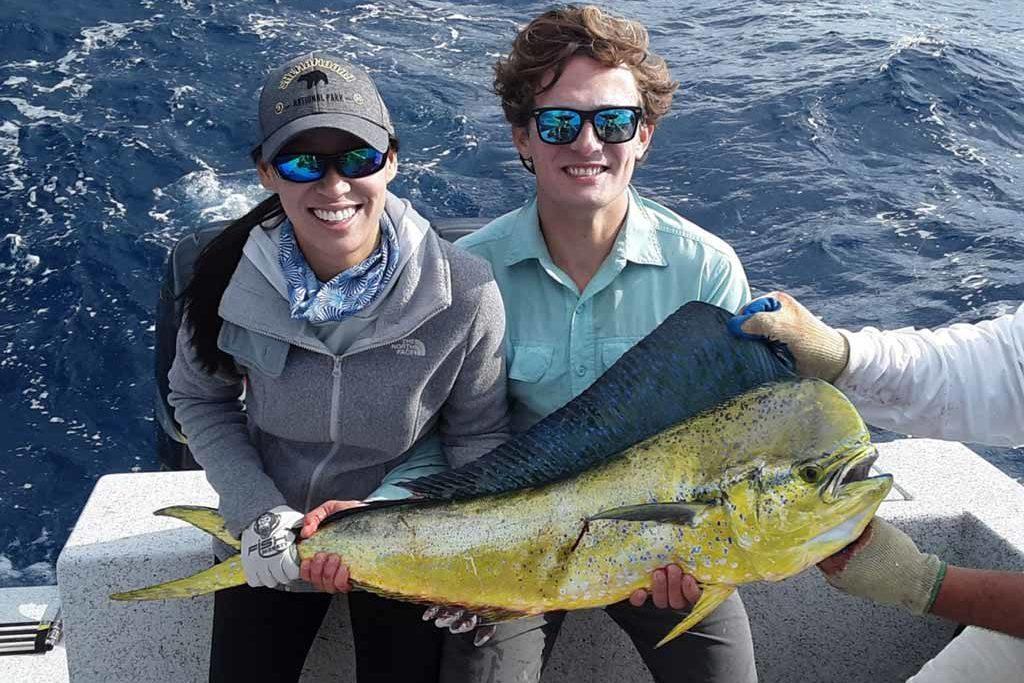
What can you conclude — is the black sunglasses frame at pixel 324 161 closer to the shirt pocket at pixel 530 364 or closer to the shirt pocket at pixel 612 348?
the shirt pocket at pixel 530 364

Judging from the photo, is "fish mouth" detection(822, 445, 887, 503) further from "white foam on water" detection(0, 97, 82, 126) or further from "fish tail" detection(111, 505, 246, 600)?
"white foam on water" detection(0, 97, 82, 126)

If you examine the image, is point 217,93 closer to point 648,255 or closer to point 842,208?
point 842,208

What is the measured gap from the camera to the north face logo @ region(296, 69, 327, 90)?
2.09m

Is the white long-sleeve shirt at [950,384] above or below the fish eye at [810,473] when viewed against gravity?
below

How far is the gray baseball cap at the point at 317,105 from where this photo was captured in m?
Result: 2.05

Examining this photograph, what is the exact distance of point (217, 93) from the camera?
29.2 ft

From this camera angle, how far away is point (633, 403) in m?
1.94

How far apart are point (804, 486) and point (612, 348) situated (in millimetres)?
749

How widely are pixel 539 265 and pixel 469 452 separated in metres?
0.48

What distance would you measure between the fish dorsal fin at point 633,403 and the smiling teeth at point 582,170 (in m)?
0.50

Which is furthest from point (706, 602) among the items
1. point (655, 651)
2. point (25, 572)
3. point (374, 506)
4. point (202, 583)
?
point (25, 572)

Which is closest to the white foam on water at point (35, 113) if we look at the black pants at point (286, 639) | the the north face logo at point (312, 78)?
the the north face logo at point (312, 78)

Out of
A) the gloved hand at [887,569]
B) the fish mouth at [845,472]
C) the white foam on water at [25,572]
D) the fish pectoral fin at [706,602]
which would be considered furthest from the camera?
the white foam on water at [25,572]

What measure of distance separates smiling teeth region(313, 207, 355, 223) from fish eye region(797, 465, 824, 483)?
1.03m
